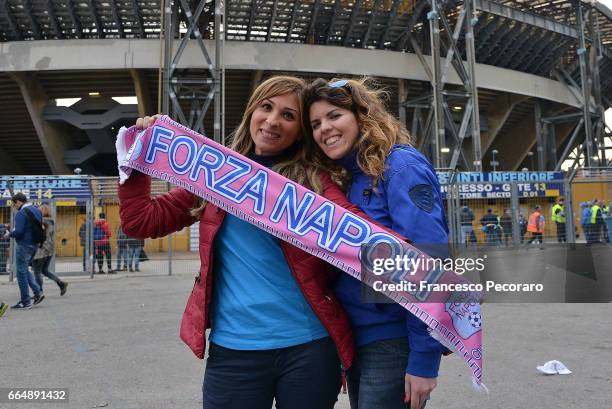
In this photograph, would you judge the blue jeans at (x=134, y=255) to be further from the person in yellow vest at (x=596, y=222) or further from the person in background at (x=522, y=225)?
the person in yellow vest at (x=596, y=222)

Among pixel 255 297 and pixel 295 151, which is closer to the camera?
pixel 255 297

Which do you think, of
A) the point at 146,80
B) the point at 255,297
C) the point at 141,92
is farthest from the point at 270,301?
the point at 146,80

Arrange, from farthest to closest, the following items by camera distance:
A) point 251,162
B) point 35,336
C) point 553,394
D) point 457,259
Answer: point 35,336, point 553,394, point 251,162, point 457,259

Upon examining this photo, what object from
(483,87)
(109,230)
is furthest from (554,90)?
(109,230)

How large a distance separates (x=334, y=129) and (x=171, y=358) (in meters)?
3.47

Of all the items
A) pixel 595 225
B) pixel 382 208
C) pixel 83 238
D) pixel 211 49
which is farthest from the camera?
pixel 211 49

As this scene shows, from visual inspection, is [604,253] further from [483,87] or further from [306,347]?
[483,87]

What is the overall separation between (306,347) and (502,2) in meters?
31.6

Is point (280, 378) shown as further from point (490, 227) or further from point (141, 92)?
point (141, 92)

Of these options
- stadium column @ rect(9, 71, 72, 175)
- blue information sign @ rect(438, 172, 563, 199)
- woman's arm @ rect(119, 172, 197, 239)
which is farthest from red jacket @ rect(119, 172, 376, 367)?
stadium column @ rect(9, 71, 72, 175)

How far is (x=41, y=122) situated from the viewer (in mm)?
26672

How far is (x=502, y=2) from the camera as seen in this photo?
27.8m

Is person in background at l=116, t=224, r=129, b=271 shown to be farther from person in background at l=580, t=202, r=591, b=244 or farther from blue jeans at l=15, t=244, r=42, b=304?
person in background at l=580, t=202, r=591, b=244

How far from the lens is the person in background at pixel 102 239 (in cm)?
1200
